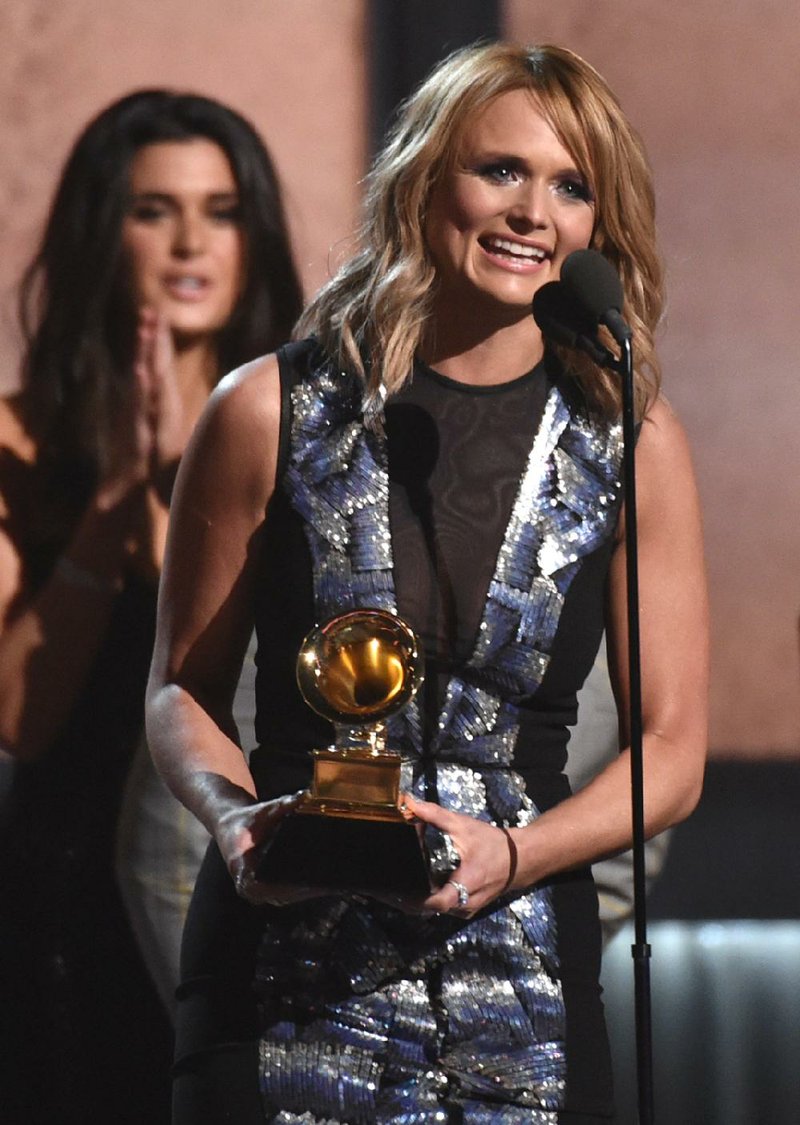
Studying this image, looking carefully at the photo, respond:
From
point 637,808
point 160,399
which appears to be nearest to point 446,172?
point 637,808

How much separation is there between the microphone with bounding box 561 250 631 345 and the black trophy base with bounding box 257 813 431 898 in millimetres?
528

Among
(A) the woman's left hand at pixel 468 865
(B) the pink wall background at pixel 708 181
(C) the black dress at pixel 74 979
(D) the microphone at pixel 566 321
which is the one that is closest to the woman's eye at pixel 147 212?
(B) the pink wall background at pixel 708 181

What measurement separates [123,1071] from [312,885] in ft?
5.54

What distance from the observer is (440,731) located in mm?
1757

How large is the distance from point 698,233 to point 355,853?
2009mm

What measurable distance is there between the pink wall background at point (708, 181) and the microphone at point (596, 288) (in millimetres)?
1478

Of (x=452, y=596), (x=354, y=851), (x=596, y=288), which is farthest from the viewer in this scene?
(x=452, y=596)

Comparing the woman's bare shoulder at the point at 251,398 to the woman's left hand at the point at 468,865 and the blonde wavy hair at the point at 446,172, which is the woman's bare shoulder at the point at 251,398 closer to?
the blonde wavy hair at the point at 446,172

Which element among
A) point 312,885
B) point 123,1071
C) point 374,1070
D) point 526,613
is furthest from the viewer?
point 123,1071

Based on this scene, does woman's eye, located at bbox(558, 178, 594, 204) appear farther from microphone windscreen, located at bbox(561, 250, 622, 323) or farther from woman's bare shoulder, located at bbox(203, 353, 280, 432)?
woman's bare shoulder, located at bbox(203, 353, 280, 432)

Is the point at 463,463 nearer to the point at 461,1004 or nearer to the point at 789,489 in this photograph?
the point at 461,1004

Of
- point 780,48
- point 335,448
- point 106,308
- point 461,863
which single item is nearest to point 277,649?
point 335,448

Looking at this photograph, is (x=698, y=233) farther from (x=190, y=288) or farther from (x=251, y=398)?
(x=251, y=398)

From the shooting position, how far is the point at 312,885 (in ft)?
4.92
